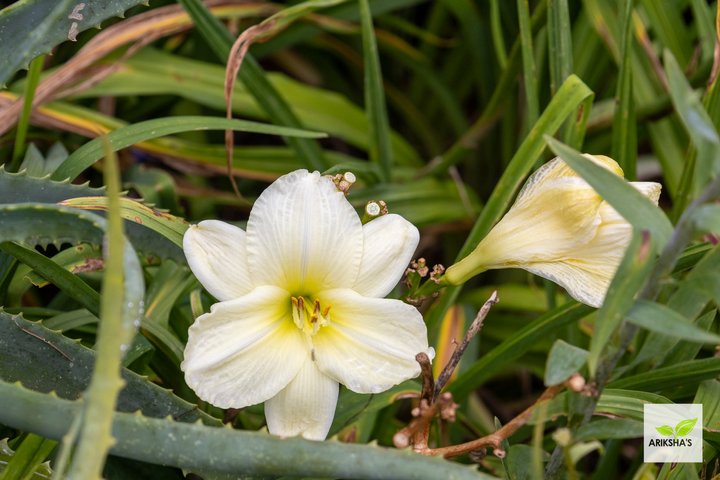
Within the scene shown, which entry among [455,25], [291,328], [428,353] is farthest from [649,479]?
[455,25]

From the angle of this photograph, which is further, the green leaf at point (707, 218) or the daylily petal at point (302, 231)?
the daylily petal at point (302, 231)

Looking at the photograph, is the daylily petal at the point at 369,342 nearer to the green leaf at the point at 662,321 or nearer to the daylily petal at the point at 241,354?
the daylily petal at the point at 241,354

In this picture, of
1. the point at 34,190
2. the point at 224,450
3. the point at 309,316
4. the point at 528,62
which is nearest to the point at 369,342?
the point at 309,316

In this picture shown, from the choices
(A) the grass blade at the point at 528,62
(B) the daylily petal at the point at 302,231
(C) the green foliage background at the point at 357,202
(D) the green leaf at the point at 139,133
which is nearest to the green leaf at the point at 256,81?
(C) the green foliage background at the point at 357,202

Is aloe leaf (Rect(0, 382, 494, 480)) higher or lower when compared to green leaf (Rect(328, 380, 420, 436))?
lower

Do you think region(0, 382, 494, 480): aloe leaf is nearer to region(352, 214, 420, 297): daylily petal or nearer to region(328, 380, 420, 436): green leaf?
region(352, 214, 420, 297): daylily petal

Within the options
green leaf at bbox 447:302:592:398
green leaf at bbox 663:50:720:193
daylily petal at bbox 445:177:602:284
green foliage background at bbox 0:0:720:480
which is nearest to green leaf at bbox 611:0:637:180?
green foliage background at bbox 0:0:720:480
